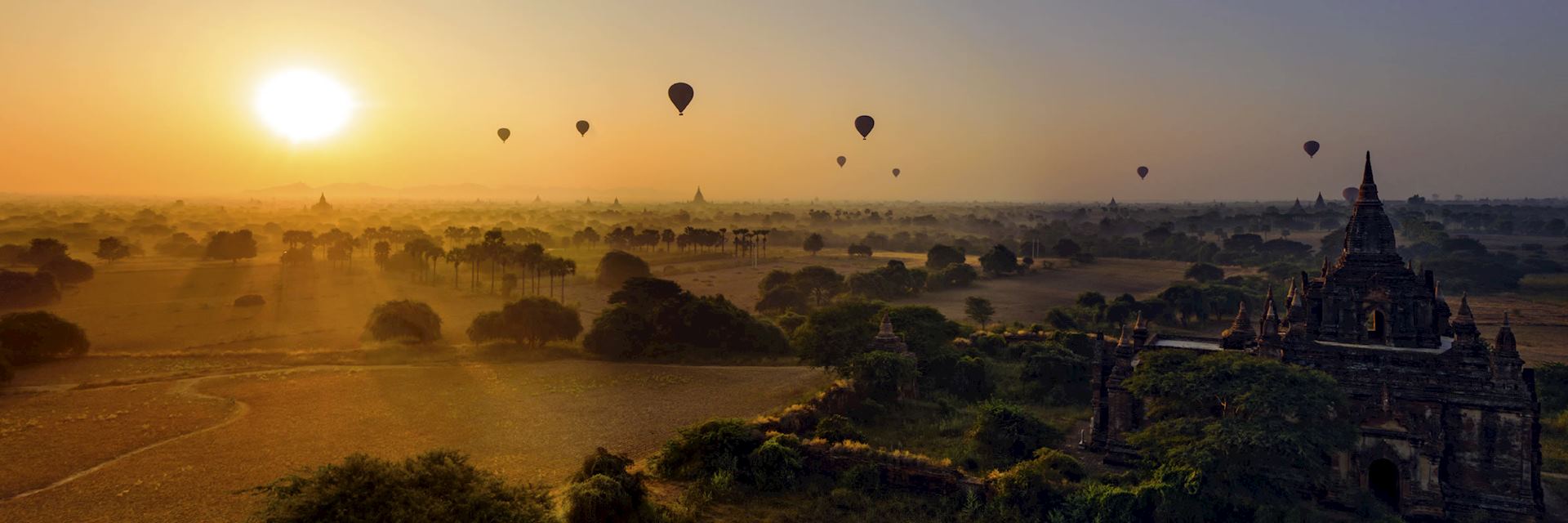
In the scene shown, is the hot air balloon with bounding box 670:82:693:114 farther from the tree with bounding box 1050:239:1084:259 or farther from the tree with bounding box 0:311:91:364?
the tree with bounding box 1050:239:1084:259

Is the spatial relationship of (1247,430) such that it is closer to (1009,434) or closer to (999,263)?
(1009,434)

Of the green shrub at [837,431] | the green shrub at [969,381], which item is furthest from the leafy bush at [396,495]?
the green shrub at [969,381]

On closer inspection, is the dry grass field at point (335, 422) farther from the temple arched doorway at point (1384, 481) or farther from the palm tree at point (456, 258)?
the palm tree at point (456, 258)

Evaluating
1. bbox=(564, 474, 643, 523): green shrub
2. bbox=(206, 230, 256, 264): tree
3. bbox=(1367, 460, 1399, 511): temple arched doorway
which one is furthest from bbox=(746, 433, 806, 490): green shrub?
bbox=(206, 230, 256, 264): tree

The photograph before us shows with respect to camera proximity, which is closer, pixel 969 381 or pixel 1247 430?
pixel 1247 430

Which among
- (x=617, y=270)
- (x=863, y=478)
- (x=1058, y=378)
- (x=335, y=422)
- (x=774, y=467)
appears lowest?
(x=335, y=422)

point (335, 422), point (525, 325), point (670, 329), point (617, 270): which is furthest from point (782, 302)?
point (335, 422)

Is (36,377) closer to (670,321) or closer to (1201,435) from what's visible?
(670,321)
